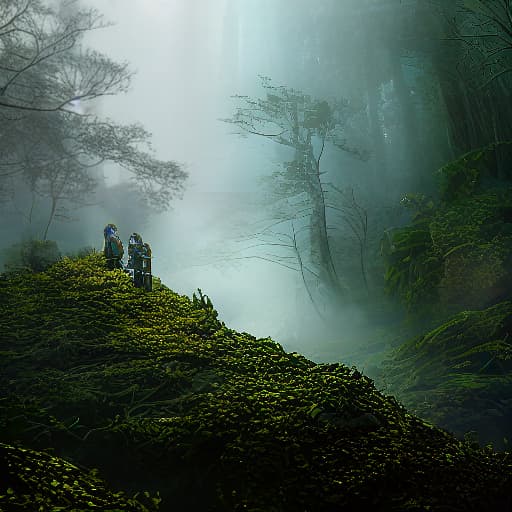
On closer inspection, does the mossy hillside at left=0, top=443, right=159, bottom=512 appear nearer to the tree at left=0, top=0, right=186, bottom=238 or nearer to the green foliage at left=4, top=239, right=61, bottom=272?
the green foliage at left=4, top=239, right=61, bottom=272

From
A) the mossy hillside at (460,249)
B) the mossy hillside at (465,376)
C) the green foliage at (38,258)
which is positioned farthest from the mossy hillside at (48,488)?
the mossy hillside at (460,249)

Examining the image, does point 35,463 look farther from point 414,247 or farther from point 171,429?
point 414,247

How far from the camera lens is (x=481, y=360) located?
741 centimetres

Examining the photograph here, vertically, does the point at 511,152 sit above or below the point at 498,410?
above

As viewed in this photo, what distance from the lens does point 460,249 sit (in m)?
8.56

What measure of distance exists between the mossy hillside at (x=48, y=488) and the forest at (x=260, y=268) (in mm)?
11

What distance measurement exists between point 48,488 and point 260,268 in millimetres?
15309

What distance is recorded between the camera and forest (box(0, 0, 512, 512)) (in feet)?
7.79

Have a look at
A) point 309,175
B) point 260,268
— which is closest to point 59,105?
point 309,175

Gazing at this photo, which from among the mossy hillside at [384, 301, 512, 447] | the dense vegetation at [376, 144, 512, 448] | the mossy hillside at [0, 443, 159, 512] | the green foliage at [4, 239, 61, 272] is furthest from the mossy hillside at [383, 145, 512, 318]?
the mossy hillside at [0, 443, 159, 512]

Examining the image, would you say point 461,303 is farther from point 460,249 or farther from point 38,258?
point 38,258

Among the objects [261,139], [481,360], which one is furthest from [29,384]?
[261,139]

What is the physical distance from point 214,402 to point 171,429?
0.29m

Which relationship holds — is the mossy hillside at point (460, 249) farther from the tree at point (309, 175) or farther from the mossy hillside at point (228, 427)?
the mossy hillside at point (228, 427)
